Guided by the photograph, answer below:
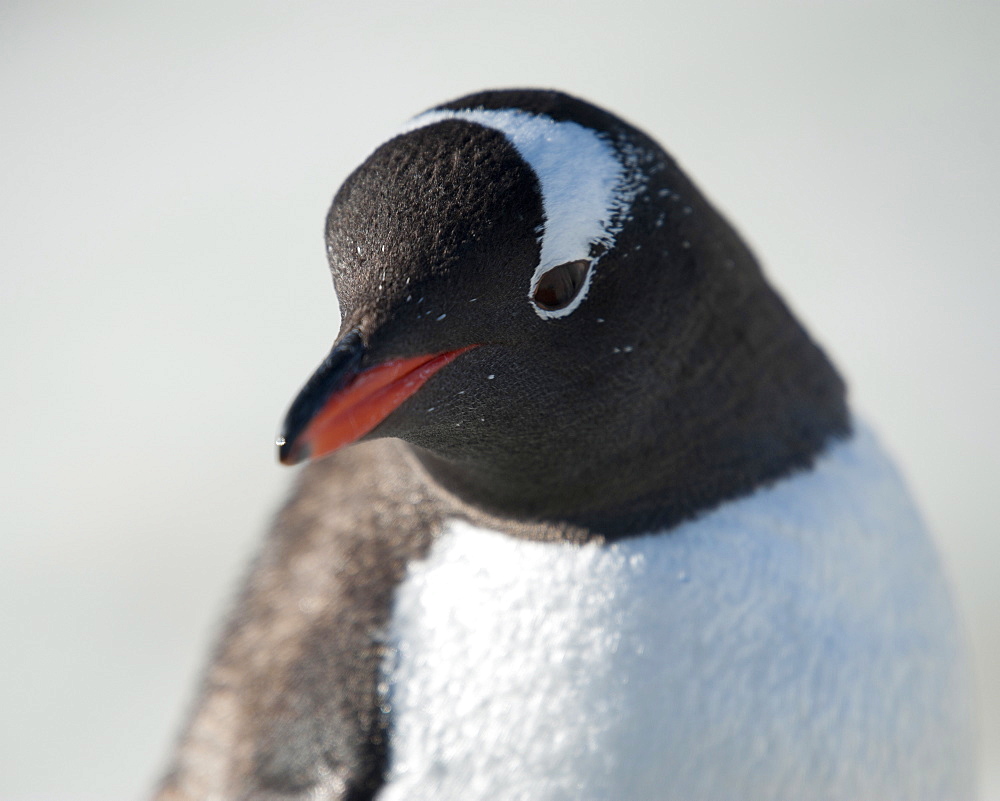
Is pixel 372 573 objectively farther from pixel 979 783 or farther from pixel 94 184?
pixel 94 184

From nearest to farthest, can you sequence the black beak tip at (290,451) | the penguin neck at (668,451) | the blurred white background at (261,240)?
1. the black beak tip at (290,451)
2. the penguin neck at (668,451)
3. the blurred white background at (261,240)

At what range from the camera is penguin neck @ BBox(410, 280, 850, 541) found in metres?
0.97

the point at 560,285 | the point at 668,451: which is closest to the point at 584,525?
the point at 668,451

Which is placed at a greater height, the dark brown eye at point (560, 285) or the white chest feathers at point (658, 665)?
the dark brown eye at point (560, 285)

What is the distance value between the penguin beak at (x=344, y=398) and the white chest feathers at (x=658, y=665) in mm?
268

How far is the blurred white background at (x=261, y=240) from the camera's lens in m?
2.51

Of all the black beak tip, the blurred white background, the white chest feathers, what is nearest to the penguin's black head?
the black beak tip

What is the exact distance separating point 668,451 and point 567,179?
0.92 ft

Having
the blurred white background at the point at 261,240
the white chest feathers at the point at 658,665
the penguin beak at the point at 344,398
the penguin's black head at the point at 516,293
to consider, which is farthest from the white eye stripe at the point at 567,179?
the blurred white background at the point at 261,240

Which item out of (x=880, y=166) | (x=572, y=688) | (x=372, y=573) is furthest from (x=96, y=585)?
(x=880, y=166)

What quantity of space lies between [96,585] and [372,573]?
1.71m

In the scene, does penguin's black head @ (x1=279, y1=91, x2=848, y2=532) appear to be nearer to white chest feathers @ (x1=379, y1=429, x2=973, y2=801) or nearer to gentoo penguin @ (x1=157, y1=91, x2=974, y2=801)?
gentoo penguin @ (x1=157, y1=91, x2=974, y2=801)

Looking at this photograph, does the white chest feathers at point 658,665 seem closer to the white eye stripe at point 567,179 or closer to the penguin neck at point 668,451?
the penguin neck at point 668,451

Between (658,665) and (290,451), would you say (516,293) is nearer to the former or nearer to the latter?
(290,451)
